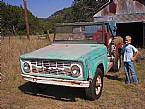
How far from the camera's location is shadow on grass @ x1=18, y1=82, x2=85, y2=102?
641 cm

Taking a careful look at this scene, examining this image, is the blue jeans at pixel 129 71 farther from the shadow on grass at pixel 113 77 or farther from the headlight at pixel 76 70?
the headlight at pixel 76 70

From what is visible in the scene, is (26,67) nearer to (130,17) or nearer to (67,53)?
(67,53)

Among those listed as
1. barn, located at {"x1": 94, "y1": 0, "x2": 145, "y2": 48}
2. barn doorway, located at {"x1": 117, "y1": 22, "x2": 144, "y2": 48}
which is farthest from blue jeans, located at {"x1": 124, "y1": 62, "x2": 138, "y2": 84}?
barn doorway, located at {"x1": 117, "y1": 22, "x2": 144, "y2": 48}

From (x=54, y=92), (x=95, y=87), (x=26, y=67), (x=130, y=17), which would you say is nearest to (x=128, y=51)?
(x=95, y=87)

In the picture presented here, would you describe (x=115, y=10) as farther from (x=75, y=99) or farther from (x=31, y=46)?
(x=75, y=99)

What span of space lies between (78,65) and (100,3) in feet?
135

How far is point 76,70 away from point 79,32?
7.29 feet

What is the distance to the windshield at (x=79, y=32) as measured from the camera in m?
7.15

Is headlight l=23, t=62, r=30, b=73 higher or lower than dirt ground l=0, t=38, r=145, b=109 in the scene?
higher

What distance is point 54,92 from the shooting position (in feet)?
22.4

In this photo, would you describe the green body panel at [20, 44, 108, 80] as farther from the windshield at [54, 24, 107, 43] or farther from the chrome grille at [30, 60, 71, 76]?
the windshield at [54, 24, 107, 43]

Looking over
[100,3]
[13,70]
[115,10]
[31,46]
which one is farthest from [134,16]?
[100,3]

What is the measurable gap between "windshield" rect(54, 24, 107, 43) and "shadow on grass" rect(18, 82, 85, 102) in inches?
59.1

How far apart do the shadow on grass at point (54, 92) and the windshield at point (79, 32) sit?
1500 millimetres
